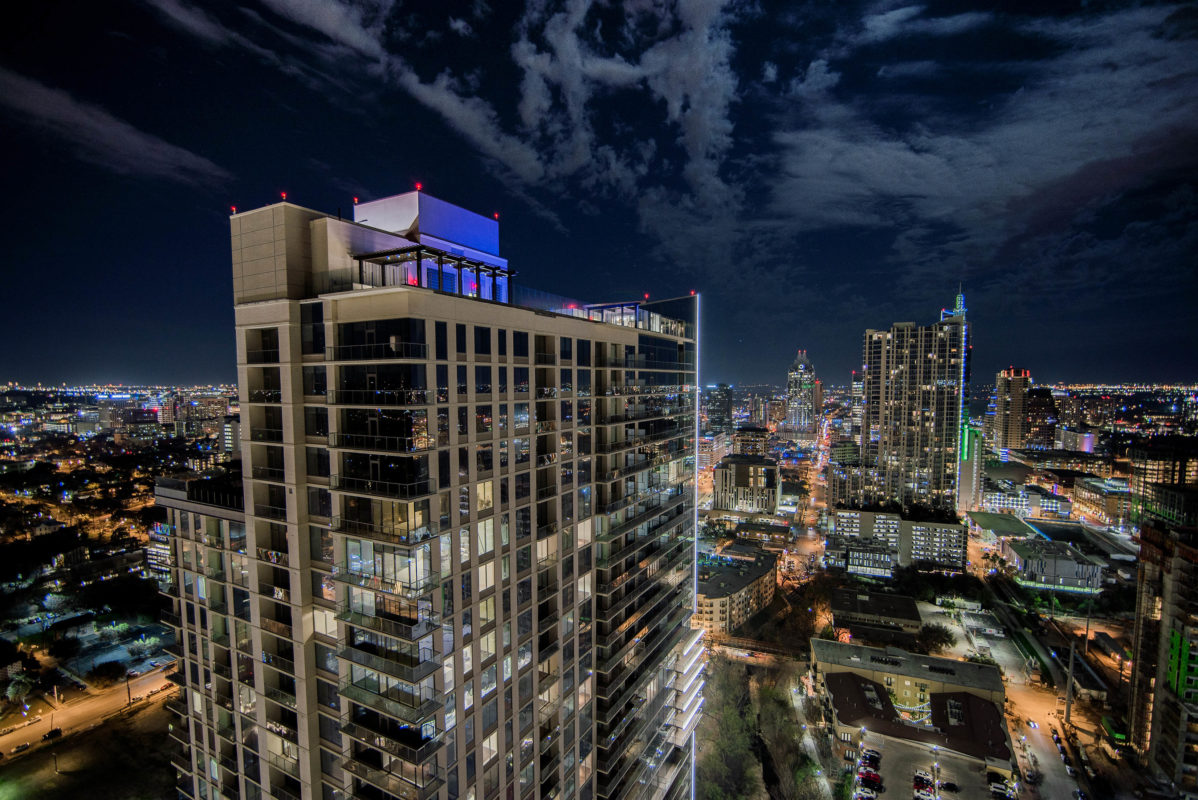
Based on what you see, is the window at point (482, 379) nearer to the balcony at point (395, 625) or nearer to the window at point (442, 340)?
the window at point (442, 340)

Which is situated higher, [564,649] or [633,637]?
[564,649]

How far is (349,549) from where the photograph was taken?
15680 millimetres

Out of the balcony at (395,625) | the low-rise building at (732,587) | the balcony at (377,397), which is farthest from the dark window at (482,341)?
the low-rise building at (732,587)

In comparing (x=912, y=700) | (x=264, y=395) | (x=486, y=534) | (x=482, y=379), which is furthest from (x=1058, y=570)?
(x=264, y=395)

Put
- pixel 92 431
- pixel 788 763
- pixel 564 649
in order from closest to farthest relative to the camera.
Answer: pixel 564 649 < pixel 788 763 < pixel 92 431

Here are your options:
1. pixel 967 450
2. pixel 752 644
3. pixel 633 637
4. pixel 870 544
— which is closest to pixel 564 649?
pixel 633 637

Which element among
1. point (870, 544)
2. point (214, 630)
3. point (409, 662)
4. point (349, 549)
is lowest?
point (870, 544)

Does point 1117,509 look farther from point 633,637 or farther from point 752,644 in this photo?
point 633,637

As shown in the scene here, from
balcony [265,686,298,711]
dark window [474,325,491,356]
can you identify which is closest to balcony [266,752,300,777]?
balcony [265,686,298,711]

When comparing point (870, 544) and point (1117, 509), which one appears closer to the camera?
point (870, 544)

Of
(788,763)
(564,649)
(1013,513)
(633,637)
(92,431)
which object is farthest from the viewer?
(92,431)

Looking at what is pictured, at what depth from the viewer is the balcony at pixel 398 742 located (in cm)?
1491

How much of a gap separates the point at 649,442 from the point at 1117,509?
484 feet

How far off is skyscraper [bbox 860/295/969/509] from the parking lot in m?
75.9
